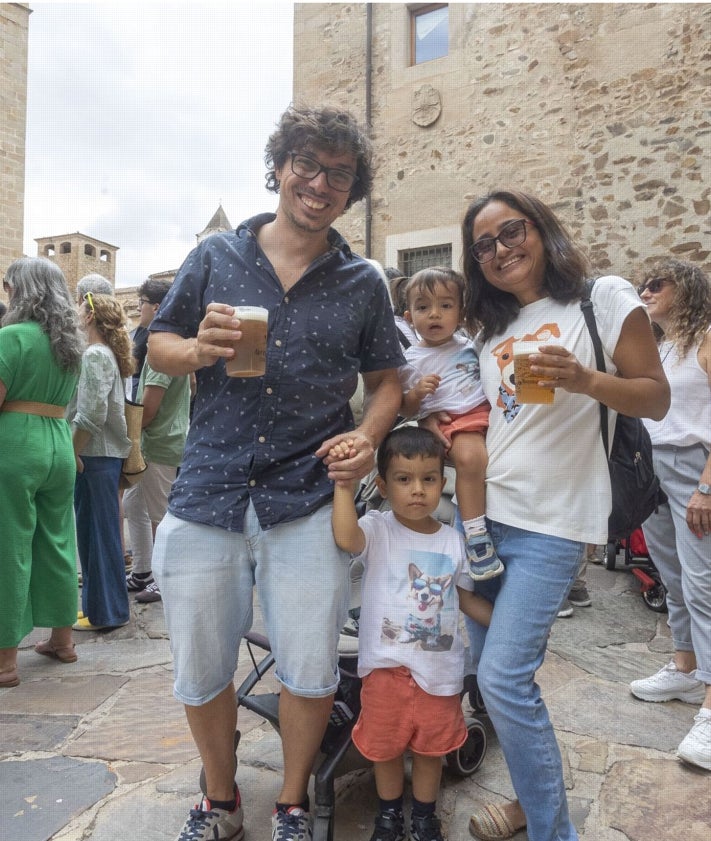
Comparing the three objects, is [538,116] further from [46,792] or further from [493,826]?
[46,792]

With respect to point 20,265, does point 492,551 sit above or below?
below

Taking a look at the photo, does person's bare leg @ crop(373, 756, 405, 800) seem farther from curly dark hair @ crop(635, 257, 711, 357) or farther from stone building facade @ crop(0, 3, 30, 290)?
stone building facade @ crop(0, 3, 30, 290)

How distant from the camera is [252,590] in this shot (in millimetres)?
1898

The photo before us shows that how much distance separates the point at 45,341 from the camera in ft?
11.5

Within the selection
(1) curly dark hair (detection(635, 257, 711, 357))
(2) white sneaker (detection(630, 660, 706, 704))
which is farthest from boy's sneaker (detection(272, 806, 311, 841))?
(1) curly dark hair (detection(635, 257, 711, 357))

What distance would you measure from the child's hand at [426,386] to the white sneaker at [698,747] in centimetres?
172

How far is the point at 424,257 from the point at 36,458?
23.6ft

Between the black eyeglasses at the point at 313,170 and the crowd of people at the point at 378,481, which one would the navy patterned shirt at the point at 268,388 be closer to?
the crowd of people at the point at 378,481

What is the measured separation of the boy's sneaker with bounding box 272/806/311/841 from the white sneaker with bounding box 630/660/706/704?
6.54 ft

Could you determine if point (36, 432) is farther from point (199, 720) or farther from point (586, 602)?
point (586, 602)

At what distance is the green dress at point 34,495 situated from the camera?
3.40m

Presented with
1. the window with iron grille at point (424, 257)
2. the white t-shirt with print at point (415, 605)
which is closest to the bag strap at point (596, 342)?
the white t-shirt with print at point (415, 605)

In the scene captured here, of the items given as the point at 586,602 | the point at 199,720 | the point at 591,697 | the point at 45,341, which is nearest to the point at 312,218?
the point at 199,720

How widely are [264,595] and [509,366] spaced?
3.27ft
